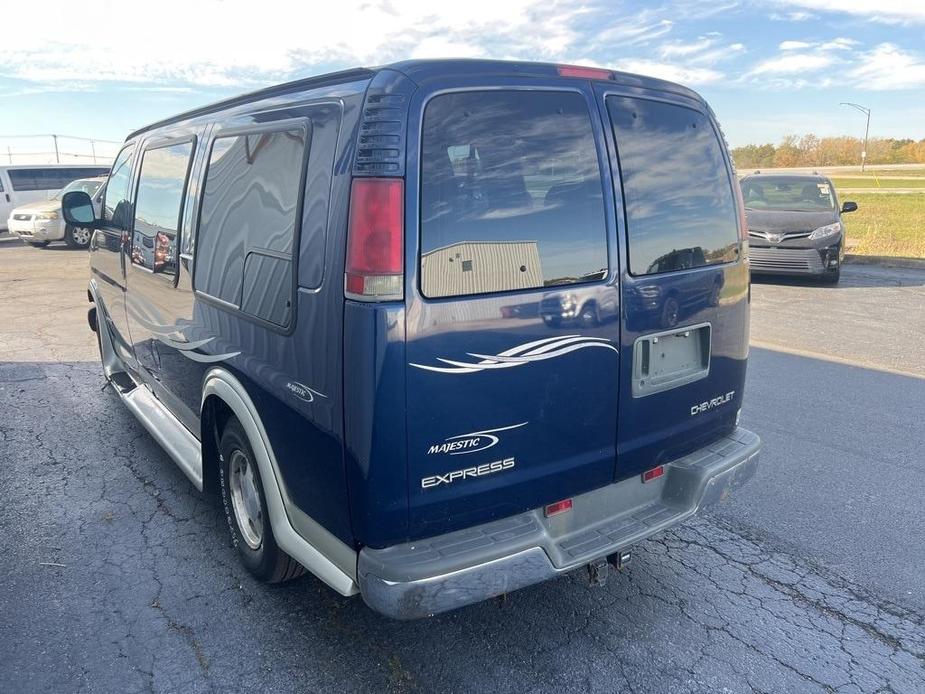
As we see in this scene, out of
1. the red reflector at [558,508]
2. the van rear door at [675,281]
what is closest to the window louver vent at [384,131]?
the van rear door at [675,281]

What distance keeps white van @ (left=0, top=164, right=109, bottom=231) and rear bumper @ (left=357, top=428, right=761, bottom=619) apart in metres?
21.1

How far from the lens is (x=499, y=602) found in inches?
124

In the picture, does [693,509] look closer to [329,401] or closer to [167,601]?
[329,401]

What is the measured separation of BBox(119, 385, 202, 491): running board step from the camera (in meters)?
3.75

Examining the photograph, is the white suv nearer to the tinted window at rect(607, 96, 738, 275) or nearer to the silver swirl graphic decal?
the tinted window at rect(607, 96, 738, 275)

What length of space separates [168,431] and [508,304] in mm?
2634

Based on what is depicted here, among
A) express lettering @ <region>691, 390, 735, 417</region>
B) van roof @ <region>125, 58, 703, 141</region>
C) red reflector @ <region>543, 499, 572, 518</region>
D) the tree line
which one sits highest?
the tree line

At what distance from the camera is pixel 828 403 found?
5703 millimetres

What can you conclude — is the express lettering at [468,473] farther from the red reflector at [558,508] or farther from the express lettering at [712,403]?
the express lettering at [712,403]

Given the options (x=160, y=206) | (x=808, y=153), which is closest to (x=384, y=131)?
(x=160, y=206)

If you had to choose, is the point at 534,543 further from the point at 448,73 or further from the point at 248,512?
the point at 448,73

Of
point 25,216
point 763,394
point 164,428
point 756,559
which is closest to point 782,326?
point 763,394

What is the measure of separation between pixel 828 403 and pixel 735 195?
3.07 metres

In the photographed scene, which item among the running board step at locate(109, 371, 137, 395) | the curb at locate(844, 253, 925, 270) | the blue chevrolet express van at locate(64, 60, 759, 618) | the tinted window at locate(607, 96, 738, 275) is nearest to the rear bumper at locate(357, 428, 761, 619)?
the blue chevrolet express van at locate(64, 60, 759, 618)
